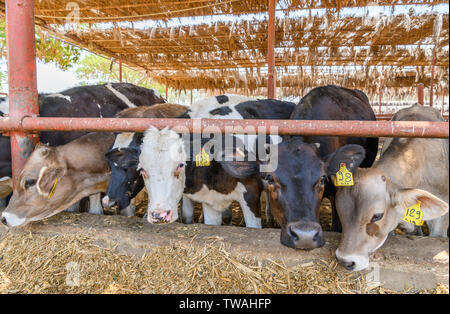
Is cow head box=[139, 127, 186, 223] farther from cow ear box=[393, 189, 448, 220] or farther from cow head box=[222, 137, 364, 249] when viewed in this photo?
cow ear box=[393, 189, 448, 220]

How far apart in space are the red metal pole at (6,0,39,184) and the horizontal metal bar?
0.14 meters

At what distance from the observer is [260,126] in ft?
6.67

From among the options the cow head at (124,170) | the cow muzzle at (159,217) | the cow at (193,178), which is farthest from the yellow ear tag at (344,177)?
the cow head at (124,170)

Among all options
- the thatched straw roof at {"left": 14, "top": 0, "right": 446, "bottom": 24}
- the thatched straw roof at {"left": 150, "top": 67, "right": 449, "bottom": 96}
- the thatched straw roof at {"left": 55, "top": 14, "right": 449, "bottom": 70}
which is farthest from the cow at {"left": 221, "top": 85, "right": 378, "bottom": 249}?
the thatched straw roof at {"left": 150, "top": 67, "right": 449, "bottom": 96}

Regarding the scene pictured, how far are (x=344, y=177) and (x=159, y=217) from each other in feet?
4.19

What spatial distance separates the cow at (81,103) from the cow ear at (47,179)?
96 centimetres

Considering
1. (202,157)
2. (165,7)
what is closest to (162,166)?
(202,157)

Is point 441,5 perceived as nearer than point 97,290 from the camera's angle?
No

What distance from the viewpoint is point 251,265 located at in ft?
6.76

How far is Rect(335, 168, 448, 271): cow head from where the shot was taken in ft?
6.29

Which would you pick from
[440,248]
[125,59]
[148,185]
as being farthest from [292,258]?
[125,59]

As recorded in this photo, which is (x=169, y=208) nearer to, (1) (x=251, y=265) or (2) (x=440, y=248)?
(1) (x=251, y=265)

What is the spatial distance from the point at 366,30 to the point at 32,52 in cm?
660

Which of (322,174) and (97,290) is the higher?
(322,174)
